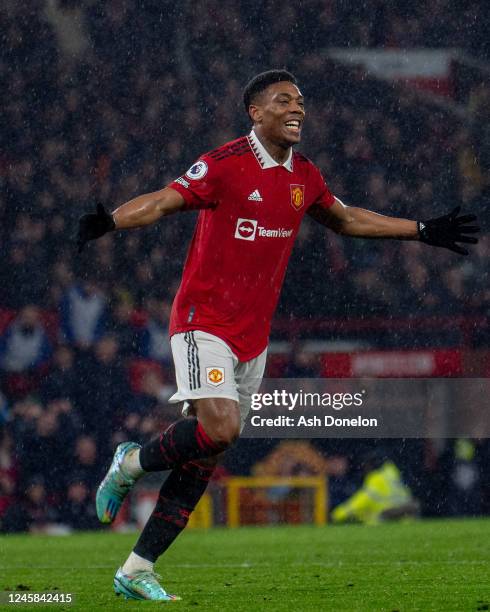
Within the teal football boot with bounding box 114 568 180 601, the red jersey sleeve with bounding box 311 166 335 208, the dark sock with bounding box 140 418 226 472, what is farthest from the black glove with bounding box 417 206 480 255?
the teal football boot with bounding box 114 568 180 601

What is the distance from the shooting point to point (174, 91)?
14914mm

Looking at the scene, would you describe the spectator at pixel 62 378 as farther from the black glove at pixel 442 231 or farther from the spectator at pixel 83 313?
the black glove at pixel 442 231

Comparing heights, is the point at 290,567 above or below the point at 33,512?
below

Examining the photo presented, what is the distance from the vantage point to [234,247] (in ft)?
18.1

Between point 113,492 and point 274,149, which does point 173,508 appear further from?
point 274,149

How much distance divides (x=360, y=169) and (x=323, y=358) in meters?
3.13

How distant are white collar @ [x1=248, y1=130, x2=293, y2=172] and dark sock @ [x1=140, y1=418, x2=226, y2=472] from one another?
1.14 metres

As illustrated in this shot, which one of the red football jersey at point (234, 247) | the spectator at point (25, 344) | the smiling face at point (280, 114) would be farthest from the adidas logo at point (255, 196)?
the spectator at point (25, 344)

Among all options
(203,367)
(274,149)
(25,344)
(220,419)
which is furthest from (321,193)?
(25,344)

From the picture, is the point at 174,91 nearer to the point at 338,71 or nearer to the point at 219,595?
the point at 338,71

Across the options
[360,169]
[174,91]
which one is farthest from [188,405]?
[174,91]

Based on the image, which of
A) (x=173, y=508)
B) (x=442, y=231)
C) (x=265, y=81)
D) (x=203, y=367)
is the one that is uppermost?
(x=265, y=81)

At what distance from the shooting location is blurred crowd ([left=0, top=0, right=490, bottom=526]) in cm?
1120

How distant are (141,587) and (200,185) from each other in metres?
1.64
